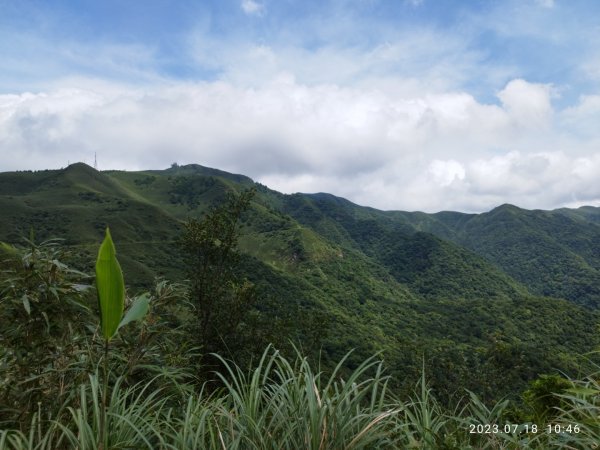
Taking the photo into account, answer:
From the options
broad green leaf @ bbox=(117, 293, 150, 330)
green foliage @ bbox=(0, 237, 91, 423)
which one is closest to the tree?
green foliage @ bbox=(0, 237, 91, 423)

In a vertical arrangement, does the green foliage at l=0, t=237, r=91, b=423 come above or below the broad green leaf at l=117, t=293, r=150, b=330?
below

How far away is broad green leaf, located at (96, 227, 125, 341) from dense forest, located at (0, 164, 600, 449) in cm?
1

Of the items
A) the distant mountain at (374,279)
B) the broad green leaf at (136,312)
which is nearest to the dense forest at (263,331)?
the broad green leaf at (136,312)

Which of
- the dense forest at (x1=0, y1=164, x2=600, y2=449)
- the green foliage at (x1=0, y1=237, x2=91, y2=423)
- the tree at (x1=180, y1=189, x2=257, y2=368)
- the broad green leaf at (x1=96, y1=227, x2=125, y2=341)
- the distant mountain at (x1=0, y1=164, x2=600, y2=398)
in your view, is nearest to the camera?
the broad green leaf at (x1=96, y1=227, x2=125, y2=341)

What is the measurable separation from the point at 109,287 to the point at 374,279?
360 feet

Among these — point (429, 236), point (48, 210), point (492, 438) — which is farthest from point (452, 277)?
point (492, 438)

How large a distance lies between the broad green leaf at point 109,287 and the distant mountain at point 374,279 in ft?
46.1

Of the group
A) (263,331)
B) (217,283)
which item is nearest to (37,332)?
(217,283)

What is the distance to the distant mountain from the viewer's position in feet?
163

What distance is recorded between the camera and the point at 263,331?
9141 mm

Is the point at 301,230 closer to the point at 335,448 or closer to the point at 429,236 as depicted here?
the point at 429,236

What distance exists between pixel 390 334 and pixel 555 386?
198 feet

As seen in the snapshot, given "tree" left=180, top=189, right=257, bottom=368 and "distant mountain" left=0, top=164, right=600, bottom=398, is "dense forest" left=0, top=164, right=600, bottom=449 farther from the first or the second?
"distant mountain" left=0, top=164, right=600, bottom=398

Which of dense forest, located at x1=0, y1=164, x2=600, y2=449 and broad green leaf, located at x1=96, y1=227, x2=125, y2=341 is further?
dense forest, located at x1=0, y1=164, x2=600, y2=449
